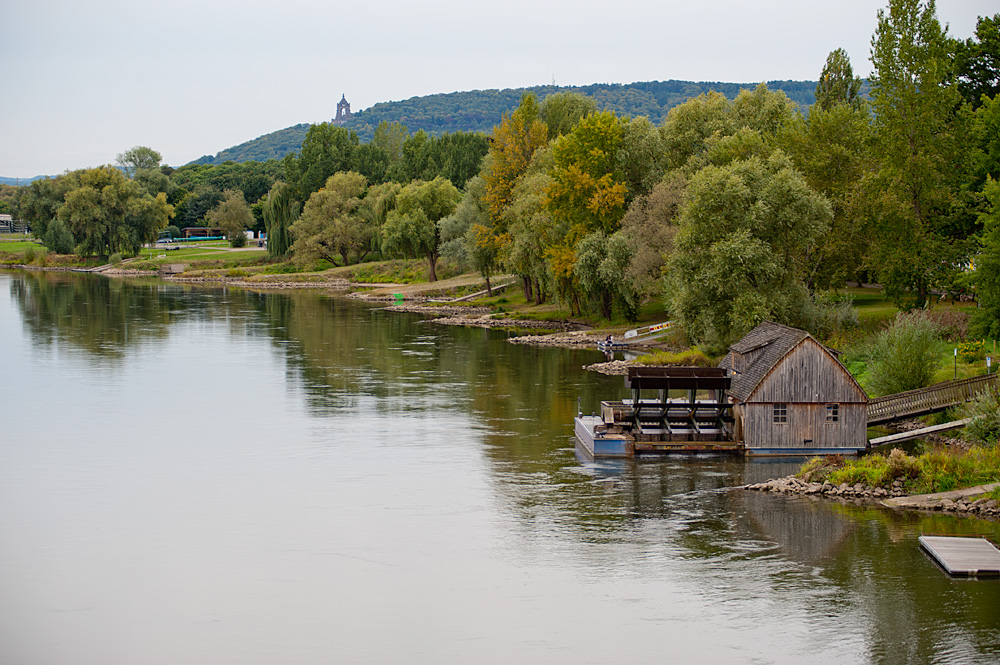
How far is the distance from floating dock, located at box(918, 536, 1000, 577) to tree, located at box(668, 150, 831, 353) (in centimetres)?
2447

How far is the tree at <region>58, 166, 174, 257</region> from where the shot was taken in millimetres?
156625

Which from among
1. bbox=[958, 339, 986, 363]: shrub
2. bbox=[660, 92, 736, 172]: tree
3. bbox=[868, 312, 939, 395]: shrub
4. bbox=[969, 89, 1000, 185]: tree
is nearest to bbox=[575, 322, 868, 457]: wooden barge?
bbox=[868, 312, 939, 395]: shrub

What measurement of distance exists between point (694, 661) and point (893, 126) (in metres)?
43.2

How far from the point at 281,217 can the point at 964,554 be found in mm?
138681

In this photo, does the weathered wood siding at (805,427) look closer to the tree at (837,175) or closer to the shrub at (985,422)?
the shrub at (985,422)

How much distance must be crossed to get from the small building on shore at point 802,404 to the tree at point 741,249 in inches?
546

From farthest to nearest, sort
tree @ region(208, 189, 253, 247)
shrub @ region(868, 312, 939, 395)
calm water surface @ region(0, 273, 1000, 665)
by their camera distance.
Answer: tree @ region(208, 189, 253, 247)
shrub @ region(868, 312, 939, 395)
calm water surface @ region(0, 273, 1000, 665)

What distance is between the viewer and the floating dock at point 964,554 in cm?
2675

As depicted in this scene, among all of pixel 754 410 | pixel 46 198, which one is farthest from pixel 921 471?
pixel 46 198

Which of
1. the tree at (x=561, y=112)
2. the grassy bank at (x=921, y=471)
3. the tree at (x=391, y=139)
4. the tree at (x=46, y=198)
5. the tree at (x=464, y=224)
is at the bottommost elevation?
the grassy bank at (x=921, y=471)

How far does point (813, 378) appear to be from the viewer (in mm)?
38531

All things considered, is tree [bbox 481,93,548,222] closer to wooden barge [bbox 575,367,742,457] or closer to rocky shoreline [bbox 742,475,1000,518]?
wooden barge [bbox 575,367,742,457]

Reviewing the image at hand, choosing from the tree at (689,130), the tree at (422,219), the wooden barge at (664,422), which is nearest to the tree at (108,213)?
the tree at (422,219)

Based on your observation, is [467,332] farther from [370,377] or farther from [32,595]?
[32,595]
